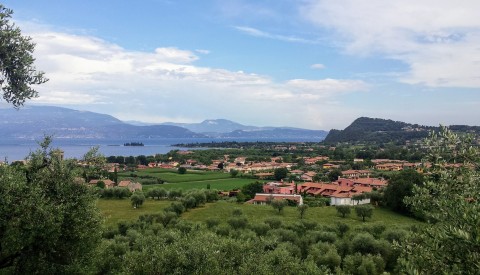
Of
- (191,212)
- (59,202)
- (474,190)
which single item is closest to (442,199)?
(474,190)

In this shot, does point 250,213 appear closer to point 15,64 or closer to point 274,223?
point 274,223

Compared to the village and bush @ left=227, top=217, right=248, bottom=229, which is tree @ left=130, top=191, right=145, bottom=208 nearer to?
the village

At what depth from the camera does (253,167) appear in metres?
158

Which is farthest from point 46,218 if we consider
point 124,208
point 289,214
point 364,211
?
point 124,208

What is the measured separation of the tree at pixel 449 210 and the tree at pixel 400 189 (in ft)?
223

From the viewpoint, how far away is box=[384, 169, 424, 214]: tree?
244 ft

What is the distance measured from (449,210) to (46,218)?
14677mm

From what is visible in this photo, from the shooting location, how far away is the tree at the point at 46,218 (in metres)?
14.9

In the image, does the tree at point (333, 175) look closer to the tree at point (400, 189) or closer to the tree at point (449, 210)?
the tree at point (400, 189)

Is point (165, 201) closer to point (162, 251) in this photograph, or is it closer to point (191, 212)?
point (191, 212)

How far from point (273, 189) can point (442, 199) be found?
88220mm

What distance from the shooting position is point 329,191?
95.6m

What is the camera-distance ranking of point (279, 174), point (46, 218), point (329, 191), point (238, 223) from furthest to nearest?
point (279, 174)
point (329, 191)
point (238, 223)
point (46, 218)

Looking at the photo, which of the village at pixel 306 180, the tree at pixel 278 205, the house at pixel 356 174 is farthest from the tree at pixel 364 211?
the house at pixel 356 174
